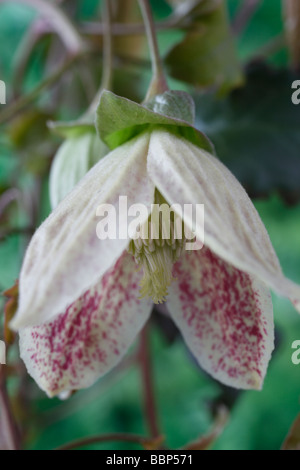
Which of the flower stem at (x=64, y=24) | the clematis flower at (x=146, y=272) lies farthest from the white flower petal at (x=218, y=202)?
the flower stem at (x=64, y=24)

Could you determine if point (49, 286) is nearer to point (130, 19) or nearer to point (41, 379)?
point (41, 379)

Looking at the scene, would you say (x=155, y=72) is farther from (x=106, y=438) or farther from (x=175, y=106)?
(x=106, y=438)

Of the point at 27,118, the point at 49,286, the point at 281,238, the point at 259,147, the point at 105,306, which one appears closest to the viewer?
the point at 49,286

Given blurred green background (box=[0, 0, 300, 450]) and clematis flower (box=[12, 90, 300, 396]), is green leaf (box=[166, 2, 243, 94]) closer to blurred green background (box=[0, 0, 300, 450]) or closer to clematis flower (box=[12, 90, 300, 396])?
blurred green background (box=[0, 0, 300, 450])

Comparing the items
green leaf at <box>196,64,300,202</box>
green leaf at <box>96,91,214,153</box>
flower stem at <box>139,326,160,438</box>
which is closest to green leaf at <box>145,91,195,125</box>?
green leaf at <box>96,91,214,153</box>

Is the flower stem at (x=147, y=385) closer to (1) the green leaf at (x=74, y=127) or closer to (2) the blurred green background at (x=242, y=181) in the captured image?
(2) the blurred green background at (x=242, y=181)

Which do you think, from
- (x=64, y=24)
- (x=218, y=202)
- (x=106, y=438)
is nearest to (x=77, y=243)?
(x=218, y=202)

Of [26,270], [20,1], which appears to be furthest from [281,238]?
[26,270]
